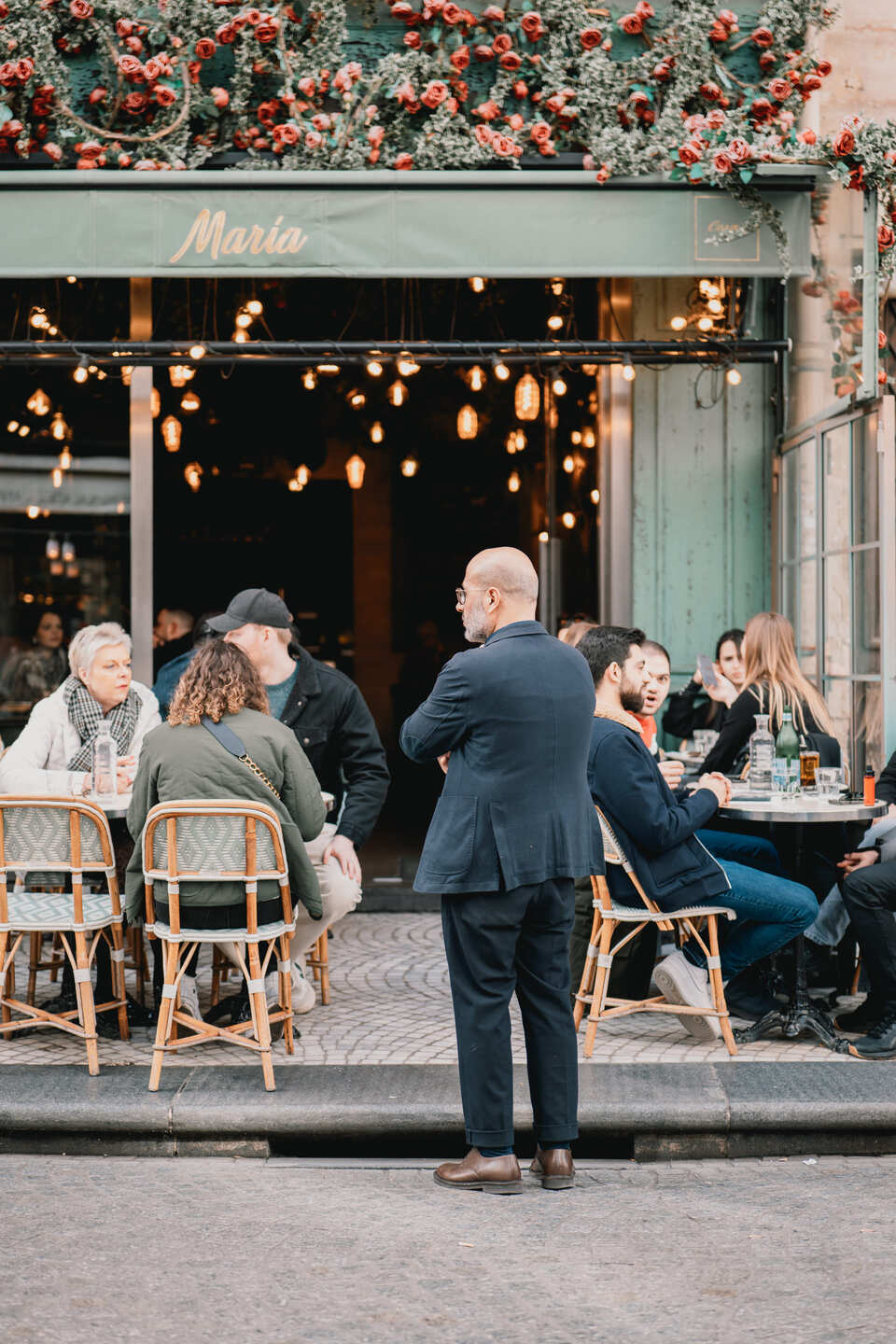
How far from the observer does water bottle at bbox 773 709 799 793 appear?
240 inches

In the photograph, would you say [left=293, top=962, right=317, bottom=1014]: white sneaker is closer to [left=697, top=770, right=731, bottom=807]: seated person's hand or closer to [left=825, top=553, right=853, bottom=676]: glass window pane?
[left=697, top=770, right=731, bottom=807]: seated person's hand

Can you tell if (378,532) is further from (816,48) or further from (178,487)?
(816,48)

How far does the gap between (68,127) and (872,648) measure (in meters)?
5.18

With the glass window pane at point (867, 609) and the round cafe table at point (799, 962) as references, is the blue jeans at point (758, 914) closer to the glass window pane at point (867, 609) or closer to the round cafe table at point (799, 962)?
the round cafe table at point (799, 962)

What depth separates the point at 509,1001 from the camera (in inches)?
168

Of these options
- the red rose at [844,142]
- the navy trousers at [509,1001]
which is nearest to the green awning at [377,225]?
the red rose at [844,142]

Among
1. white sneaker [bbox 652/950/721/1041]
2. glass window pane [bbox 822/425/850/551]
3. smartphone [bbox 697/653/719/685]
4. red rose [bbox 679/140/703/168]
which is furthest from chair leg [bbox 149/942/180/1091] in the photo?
red rose [bbox 679/140/703/168]

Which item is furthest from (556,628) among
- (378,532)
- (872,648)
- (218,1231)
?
(218,1231)

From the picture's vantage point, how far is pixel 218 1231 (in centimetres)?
397

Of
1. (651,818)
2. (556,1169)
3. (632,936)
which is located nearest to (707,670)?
(632,936)

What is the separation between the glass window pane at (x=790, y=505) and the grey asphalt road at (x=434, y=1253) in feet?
14.7

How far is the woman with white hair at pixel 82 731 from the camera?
19.6 feet

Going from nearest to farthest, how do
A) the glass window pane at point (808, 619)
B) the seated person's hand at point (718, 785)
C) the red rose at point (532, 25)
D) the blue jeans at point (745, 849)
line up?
the seated person's hand at point (718, 785) → the blue jeans at point (745, 849) → the red rose at point (532, 25) → the glass window pane at point (808, 619)

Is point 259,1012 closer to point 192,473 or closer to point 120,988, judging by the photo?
point 120,988
